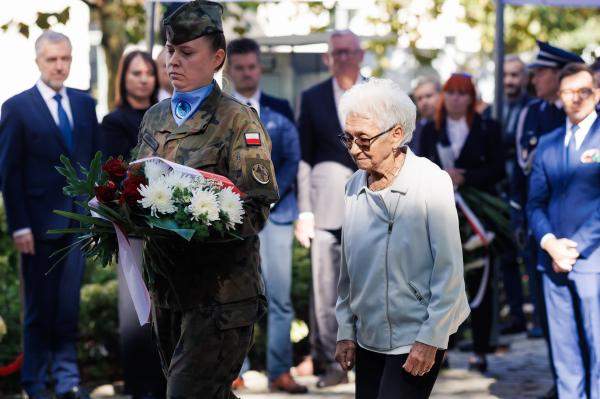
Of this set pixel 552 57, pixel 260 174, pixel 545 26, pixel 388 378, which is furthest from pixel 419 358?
pixel 545 26

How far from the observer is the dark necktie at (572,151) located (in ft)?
27.8

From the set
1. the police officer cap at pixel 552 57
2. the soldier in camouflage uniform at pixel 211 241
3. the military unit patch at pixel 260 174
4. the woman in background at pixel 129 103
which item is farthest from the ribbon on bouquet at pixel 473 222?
the military unit patch at pixel 260 174

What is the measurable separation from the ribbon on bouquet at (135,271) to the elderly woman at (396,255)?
2.93 ft

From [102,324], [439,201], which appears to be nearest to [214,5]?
[439,201]

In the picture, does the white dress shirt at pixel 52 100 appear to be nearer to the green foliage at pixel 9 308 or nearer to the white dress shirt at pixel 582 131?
the green foliage at pixel 9 308

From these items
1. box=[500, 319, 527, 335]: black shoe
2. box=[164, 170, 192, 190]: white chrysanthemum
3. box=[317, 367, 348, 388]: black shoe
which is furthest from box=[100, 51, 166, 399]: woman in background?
box=[500, 319, 527, 335]: black shoe

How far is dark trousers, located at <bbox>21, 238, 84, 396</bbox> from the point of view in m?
9.02

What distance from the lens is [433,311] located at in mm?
5293

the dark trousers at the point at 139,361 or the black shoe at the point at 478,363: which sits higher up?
the dark trousers at the point at 139,361

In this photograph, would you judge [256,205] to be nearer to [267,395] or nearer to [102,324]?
[267,395]

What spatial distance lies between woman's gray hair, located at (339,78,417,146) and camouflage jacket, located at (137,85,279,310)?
0.42m

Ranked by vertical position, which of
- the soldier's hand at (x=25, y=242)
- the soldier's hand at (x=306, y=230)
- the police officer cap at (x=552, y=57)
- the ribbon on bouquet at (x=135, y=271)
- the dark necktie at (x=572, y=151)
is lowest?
the soldier's hand at (x=306, y=230)

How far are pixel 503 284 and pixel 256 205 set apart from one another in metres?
8.53

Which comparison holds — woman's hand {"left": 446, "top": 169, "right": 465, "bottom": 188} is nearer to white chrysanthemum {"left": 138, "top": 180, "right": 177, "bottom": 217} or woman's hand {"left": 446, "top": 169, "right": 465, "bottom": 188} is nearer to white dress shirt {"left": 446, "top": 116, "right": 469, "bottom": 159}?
white dress shirt {"left": 446, "top": 116, "right": 469, "bottom": 159}
